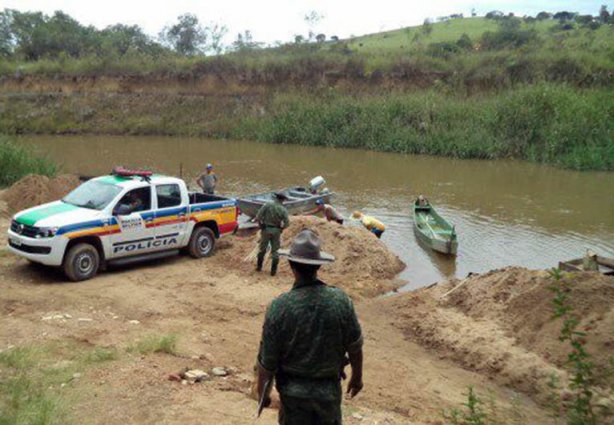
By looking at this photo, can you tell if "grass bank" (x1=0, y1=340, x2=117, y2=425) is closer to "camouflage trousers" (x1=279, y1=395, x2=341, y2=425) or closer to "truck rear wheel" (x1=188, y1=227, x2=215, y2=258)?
"camouflage trousers" (x1=279, y1=395, x2=341, y2=425)

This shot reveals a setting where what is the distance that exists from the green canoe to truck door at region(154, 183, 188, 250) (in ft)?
22.8

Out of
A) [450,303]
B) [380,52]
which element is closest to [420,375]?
[450,303]

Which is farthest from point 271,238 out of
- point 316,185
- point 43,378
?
point 316,185

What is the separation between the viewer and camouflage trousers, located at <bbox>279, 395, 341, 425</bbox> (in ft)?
13.8

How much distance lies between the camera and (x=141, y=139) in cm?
4581

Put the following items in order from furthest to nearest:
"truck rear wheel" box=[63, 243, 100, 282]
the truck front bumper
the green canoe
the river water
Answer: the river water < the green canoe < "truck rear wheel" box=[63, 243, 100, 282] < the truck front bumper

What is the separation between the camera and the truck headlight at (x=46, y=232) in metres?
10.9

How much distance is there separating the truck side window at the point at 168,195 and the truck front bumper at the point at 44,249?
7.52 ft

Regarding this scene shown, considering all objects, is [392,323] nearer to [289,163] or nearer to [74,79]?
[289,163]

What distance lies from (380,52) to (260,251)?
4225cm

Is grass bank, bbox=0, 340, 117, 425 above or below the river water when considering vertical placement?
above

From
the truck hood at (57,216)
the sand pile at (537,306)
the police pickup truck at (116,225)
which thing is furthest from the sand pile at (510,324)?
the truck hood at (57,216)

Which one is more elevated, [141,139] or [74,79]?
[74,79]

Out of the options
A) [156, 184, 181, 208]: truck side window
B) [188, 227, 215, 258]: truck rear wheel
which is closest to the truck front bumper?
[156, 184, 181, 208]: truck side window
